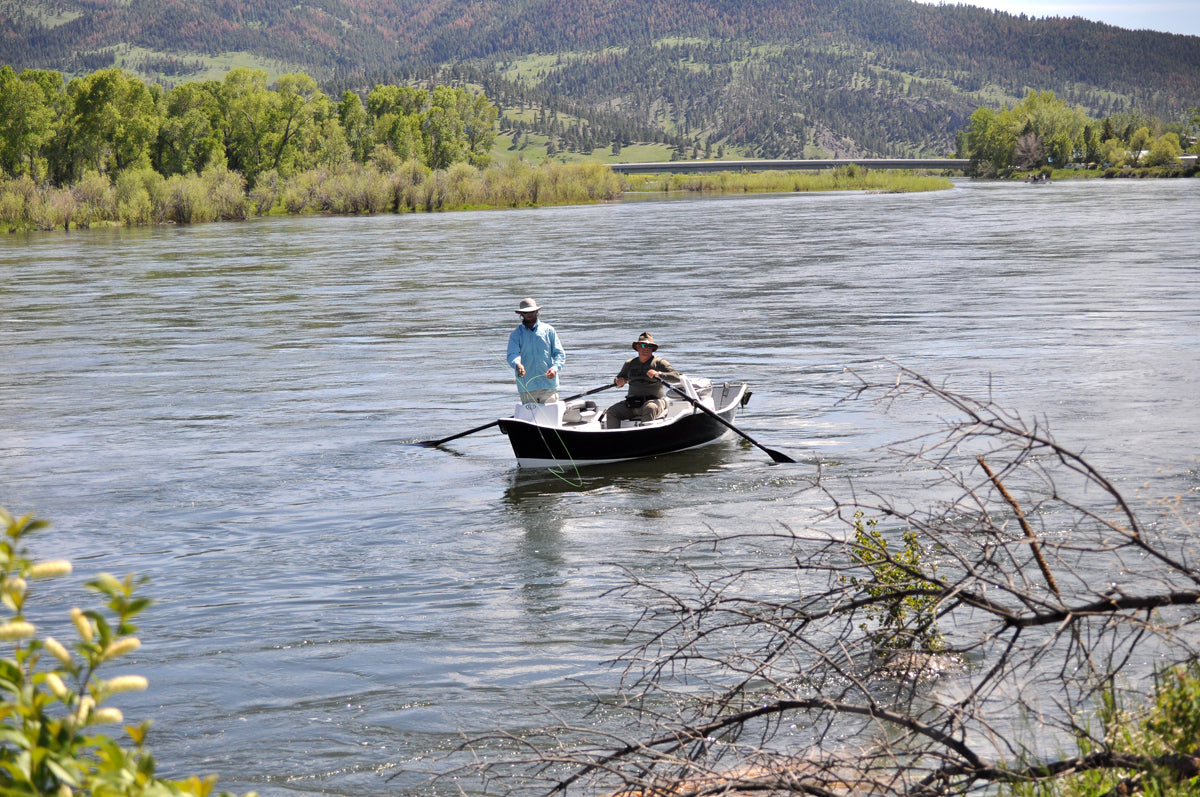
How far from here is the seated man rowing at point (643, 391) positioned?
48.4ft

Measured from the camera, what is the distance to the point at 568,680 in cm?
824

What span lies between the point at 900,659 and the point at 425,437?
34.9 ft

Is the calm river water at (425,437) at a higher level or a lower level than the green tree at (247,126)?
lower

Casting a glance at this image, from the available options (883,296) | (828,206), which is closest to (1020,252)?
(883,296)

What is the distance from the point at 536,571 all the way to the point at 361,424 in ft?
25.0

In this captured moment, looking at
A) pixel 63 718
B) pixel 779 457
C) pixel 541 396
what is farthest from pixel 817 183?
pixel 63 718

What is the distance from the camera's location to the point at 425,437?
55.2 feet

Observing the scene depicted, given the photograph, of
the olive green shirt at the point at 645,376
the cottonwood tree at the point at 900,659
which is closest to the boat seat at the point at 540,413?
the olive green shirt at the point at 645,376

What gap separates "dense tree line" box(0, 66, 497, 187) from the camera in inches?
3546

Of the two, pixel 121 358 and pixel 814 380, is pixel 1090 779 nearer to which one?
pixel 814 380

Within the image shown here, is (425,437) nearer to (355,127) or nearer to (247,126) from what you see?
(247,126)

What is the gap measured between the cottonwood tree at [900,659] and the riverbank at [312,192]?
7895cm

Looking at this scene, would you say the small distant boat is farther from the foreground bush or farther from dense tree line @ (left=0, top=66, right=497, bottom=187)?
dense tree line @ (left=0, top=66, right=497, bottom=187)

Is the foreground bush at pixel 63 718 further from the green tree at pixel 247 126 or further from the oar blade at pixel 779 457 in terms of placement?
the green tree at pixel 247 126
